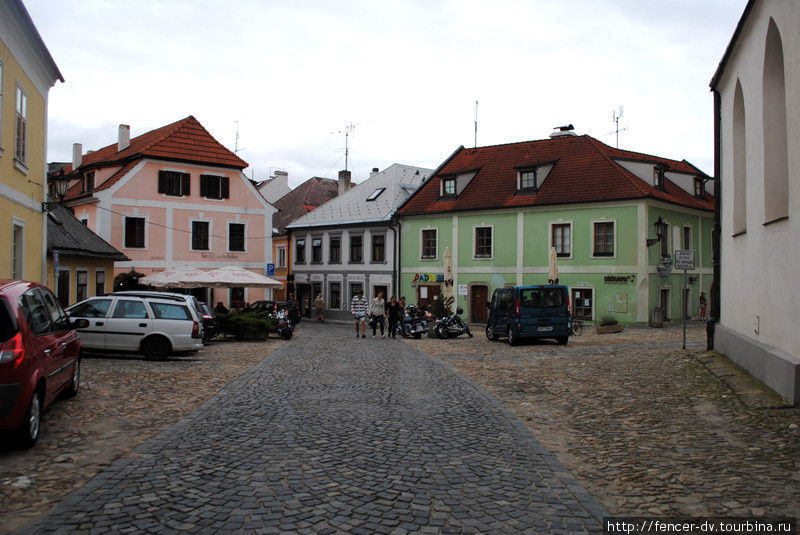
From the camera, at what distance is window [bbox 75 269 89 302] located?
25.7 meters

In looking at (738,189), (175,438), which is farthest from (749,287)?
(175,438)

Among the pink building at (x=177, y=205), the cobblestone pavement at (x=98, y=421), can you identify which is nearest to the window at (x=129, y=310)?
the cobblestone pavement at (x=98, y=421)

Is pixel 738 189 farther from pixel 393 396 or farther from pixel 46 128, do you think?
pixel 46 128

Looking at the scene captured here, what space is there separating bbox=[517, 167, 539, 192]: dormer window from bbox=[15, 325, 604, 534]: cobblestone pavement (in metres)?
27.7

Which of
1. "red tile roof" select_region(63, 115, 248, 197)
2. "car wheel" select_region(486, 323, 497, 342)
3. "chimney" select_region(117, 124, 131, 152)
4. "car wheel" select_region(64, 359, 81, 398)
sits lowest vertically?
"car wheel" select_region(486, 323, 497, 342)

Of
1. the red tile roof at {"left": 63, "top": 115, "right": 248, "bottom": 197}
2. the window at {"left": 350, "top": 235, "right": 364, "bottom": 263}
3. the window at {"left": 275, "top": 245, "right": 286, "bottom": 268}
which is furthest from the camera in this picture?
the window at {"left": 275, "top": 245, "right": 286, "bottom": 268}

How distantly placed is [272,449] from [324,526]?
241 centimetres

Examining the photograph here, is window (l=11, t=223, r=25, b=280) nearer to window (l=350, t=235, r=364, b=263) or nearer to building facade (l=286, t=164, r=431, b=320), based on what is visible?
building facade (l=286, t=164, r=431, b=320)

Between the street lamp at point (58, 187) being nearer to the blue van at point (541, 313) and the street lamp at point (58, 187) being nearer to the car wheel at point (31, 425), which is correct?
the car wheel at point (31, 425)

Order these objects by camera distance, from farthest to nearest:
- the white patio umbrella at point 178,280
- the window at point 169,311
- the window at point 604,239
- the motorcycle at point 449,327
→ the window at point 604,239
the motorcycle at point 449,327
the white patio umbrella at point 178,280
the window at point 169,311

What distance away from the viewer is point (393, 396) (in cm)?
1105

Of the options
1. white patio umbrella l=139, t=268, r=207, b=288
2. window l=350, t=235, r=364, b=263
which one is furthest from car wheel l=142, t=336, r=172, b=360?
window l=350, t=235, r=364, b=263

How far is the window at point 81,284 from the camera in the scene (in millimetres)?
25663

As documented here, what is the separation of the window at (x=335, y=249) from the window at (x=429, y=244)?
7354 millimetres
